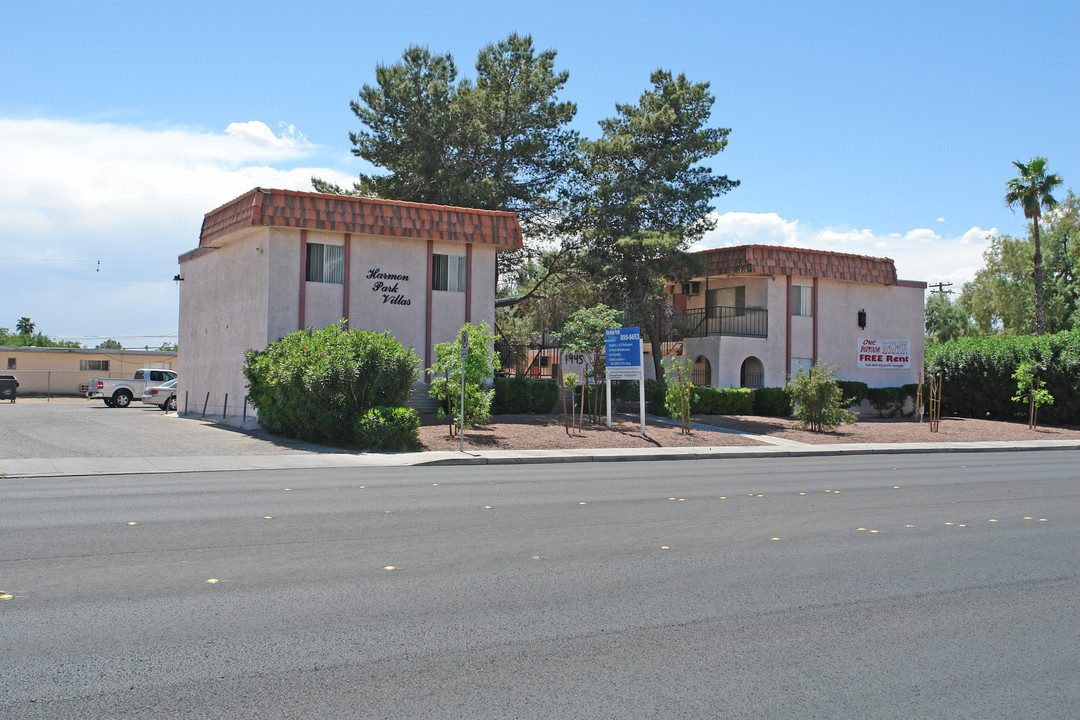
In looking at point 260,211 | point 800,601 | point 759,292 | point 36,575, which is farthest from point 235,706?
point 759,292

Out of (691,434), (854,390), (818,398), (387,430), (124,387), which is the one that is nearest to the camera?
(387,430)

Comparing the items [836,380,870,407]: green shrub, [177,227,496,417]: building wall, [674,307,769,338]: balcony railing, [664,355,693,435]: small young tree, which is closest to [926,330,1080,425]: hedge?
[836,380,870,407]: green shrub

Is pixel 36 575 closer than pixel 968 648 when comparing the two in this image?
No

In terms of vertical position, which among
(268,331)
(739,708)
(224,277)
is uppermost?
(224,277)

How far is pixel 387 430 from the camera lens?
787 inches

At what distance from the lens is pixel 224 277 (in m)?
28.9

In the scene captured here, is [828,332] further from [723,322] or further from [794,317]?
[723,322]

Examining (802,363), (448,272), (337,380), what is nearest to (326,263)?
(448,272)

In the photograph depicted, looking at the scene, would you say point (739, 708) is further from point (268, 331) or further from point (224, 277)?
point (224, 277)

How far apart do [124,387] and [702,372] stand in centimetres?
2556

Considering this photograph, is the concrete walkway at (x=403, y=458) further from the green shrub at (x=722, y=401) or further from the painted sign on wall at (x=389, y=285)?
the painted sign on wall at (x=389, y=285)

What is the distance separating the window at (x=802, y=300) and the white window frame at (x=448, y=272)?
14600 millimetres

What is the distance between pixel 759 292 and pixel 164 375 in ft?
87.9

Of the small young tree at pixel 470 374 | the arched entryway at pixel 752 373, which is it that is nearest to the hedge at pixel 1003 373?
the arched entryway at pixel 752 373
